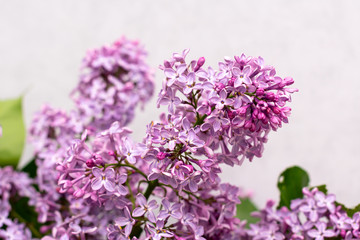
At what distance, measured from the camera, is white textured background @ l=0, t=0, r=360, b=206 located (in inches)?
46.7

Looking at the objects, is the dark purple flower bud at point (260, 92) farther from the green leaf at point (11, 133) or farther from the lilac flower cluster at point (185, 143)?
the green leaf at point (11, 133)

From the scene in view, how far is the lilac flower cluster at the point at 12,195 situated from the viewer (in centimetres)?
71

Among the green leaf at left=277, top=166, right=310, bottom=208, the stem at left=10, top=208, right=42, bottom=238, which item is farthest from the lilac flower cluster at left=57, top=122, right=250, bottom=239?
the stem at left=10, top=208, right=42, bottom=238

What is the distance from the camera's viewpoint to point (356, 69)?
3.88 feet

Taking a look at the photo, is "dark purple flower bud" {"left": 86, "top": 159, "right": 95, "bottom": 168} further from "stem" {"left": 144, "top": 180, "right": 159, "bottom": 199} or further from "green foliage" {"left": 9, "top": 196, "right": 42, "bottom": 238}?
"green foliage" {"left": 9, "top": 196, "right": 42, "bottom": 238}

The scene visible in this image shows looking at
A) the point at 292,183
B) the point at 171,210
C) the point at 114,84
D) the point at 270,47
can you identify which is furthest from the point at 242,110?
the point at 270,47

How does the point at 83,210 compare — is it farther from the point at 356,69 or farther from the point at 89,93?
the point at 356,69

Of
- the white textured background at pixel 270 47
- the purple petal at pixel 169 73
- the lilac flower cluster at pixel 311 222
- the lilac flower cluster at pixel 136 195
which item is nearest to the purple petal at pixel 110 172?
the lilac flower cluster at pixel 136 195

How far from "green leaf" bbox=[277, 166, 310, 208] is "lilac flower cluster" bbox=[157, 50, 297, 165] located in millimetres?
198

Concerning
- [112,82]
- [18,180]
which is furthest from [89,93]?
[18,180]

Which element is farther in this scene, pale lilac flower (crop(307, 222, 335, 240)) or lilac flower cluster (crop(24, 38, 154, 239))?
lilac flower cluster (crop(24, 38, 154, 239))

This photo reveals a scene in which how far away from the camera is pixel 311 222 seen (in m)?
0.61

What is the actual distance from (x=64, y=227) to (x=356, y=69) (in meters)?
0.78

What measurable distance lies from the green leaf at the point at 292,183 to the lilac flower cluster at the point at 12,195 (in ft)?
1.08
